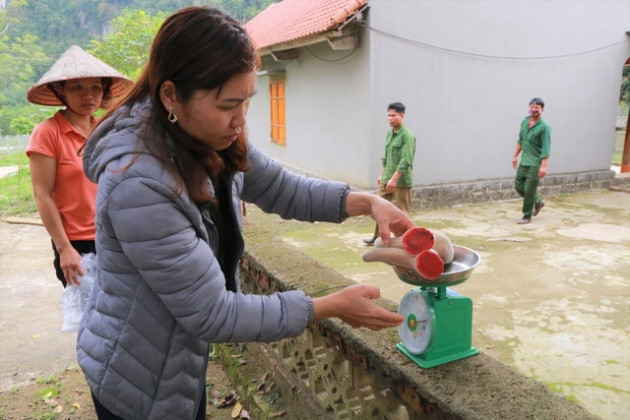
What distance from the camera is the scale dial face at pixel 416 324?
1.52 metres

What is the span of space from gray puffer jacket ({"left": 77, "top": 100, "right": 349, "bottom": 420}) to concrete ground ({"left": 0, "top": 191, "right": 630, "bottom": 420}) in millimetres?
2636

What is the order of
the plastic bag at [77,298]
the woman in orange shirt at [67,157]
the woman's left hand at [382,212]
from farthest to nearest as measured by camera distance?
the woman in orange shirt at [67,157]
the plastic bag at [77,298]
the woman's left hand at [382,212]

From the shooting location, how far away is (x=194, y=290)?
119cm

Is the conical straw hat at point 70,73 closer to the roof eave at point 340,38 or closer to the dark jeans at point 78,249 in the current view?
the dark jeans at point 78,249

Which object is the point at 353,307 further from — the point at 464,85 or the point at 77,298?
the point at 464,85

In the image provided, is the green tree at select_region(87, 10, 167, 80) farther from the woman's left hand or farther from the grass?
the woman's left hand

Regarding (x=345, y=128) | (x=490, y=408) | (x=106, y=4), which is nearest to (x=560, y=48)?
(x=345, y=128)

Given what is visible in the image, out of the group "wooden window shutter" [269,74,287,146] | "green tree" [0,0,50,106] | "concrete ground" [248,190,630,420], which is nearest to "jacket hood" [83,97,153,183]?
"concrete ground" [248,190,630,420]

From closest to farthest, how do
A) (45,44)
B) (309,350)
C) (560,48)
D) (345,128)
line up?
(309,350), (345,128), (560,48), (45,44)

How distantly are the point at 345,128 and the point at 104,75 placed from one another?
6423mm

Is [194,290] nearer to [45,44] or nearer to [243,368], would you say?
[243,368]

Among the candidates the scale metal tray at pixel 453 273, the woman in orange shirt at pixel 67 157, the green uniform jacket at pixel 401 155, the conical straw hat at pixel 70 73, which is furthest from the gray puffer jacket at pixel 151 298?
the green uniform jacket at pixel 401 155

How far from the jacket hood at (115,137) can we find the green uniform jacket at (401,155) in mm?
5348

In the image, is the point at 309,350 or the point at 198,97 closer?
the point at 198,97
